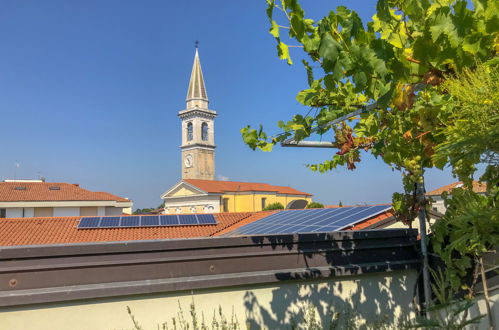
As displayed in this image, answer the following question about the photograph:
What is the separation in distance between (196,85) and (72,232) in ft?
243

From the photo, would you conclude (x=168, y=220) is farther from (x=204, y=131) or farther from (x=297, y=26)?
(x=204, y=131)

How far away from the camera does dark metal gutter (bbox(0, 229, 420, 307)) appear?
3.04 meters

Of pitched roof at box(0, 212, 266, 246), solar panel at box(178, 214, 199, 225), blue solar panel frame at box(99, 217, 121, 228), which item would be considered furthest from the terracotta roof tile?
blue solar panel frame at box(99, 217, 121, 228)

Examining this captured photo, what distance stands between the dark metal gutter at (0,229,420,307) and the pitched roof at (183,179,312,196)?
188ft

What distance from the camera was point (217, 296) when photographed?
11.6ft

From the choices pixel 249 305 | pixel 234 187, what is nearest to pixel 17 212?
pixel 234 187

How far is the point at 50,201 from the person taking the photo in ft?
141

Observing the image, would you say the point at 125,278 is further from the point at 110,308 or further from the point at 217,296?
the point at 217,296

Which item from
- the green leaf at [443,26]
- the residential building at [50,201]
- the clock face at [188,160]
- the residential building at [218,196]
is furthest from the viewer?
the clock face at [188,160]

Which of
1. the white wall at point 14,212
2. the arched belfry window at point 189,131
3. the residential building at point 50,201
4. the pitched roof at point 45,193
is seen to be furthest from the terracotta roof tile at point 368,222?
the arched belfry window at point 189,131

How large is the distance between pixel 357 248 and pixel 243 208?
205 ft

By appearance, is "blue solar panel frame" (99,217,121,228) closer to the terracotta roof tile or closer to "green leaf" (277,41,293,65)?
the terracotta roof tile

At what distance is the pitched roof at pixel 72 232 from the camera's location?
47.7 ft

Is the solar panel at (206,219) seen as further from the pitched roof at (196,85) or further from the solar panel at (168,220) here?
the pitched roof at (196,85)
